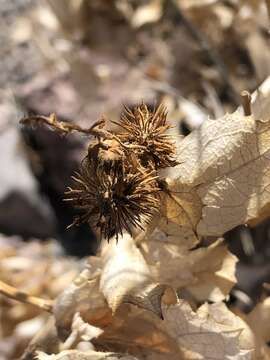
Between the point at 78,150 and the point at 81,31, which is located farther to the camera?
the point at 78,150

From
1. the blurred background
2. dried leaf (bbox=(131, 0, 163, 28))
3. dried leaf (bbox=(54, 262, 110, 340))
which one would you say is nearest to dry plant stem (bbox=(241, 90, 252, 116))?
dried leaf (bbox=(54, 262, 110, 340))

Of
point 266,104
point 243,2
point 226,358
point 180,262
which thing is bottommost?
point 226,358

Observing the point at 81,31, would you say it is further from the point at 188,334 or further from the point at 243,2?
the point at 188,334

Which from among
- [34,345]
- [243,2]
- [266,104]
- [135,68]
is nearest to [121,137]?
[266,104]

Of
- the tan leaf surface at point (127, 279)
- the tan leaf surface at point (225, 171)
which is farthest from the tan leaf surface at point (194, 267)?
the tan leaf surface at point (225, 171)

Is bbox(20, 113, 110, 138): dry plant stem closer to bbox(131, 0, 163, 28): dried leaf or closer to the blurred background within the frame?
the blurred background

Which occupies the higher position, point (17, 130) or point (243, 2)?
point (17, 130)

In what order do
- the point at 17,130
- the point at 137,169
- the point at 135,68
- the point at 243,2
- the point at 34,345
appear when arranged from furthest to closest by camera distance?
the point at 17,130, the point at 135,68, the point at 243,2, the point at 34,345, the point at 137,169

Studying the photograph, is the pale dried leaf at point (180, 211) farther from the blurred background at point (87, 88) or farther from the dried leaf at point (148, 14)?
the dried leaf at point (148, 14)
